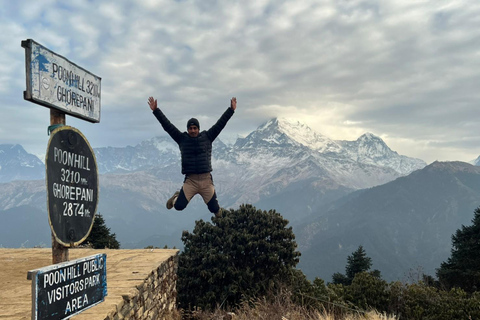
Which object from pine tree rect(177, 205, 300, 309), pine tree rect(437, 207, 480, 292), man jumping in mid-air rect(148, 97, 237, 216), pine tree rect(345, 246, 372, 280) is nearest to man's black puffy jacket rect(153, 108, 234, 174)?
man jumping in mid-air rect(148, 97, 237, 216)

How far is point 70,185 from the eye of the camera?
10.5ft

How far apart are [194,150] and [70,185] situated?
3.58m

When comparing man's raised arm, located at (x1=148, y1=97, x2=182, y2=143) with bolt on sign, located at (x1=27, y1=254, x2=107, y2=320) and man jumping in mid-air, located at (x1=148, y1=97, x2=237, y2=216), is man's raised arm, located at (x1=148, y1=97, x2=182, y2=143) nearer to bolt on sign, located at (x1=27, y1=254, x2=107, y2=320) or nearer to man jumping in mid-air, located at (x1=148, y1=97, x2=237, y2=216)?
man jumping in mid-air, located at (x1=148, y1=97, x2=237, y2=216)

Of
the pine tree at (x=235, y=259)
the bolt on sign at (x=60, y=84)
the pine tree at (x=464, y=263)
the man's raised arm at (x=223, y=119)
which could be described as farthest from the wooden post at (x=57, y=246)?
the pine tree at (x=464, y=263)

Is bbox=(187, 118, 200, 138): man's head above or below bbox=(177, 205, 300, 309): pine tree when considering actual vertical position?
above

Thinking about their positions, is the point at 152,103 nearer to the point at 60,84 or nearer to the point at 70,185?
the point at 60,84

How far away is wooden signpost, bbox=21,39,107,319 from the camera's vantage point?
2.83m

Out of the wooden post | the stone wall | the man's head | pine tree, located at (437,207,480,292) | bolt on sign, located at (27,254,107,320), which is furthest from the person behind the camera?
pine tree, located at (437,207,480,292)

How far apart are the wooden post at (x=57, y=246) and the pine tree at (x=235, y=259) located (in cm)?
1033

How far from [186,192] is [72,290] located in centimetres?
408

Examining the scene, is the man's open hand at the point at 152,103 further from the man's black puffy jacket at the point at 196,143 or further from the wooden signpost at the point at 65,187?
the wooden signpost at the point at 65,187

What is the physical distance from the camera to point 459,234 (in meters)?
33.4

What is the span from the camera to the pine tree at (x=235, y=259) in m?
13.7

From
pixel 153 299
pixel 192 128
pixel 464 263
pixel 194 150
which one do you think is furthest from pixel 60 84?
pixel 464 263
